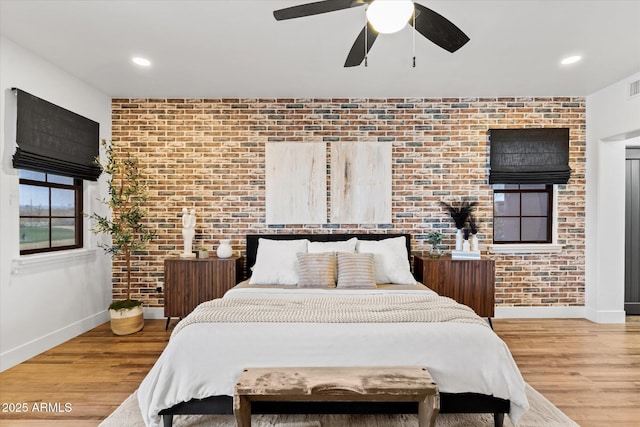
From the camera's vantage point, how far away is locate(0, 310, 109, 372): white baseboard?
313 cm

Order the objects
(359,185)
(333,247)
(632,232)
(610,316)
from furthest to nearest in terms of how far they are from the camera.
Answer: (632,232) → (359,185) → (610,316) → (333,247)

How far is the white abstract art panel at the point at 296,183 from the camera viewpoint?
177 inches

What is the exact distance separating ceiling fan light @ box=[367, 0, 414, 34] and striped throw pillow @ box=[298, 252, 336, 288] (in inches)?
90.1

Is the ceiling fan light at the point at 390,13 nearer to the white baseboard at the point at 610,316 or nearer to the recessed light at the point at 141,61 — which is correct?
the recessed light at the point at 141,61

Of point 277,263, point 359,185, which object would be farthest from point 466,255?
point 277,263

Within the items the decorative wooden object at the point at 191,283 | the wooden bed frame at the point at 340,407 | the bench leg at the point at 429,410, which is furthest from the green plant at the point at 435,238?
the bench leg at the point at 429,410

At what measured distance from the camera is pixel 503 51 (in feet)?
10.5

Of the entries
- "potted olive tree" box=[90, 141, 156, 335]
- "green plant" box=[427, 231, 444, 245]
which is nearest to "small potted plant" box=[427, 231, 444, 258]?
"green plant" box=[427, 231, 444, 245]

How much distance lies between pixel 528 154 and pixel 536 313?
2.06m

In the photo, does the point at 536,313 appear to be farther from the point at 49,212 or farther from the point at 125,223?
the point at 49,212

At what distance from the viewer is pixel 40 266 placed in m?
3.48

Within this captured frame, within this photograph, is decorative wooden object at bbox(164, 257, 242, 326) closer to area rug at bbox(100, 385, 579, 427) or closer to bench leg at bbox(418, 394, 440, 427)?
area rug at bbox(100, 385, 579, 427)

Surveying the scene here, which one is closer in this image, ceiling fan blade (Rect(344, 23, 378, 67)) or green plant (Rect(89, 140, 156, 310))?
ceiling fan blade (Rect(344, 23, 378, 67))

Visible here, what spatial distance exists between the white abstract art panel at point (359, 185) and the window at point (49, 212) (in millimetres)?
3071
